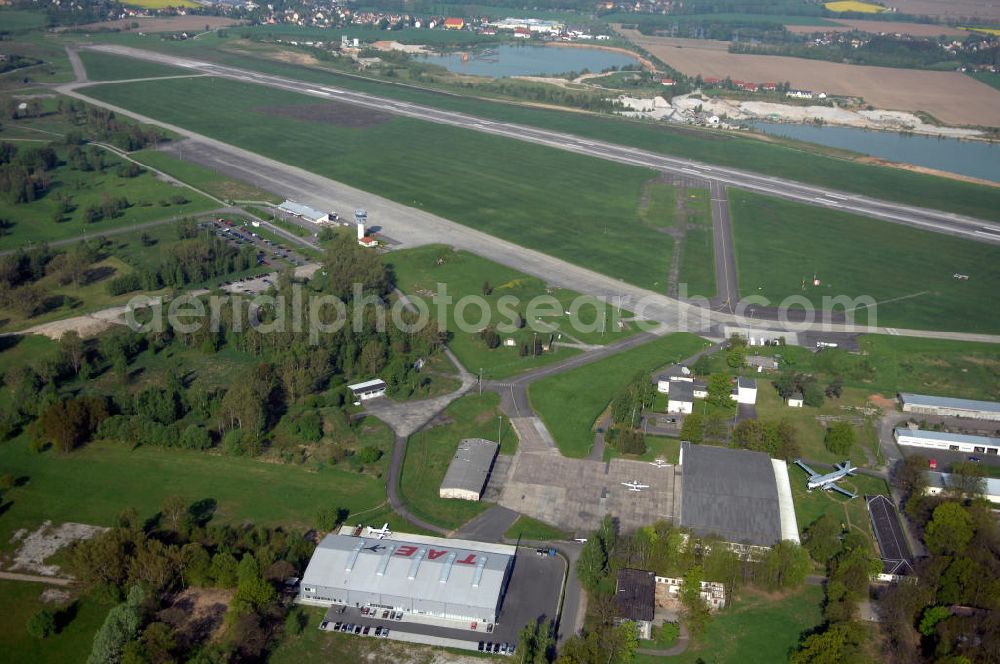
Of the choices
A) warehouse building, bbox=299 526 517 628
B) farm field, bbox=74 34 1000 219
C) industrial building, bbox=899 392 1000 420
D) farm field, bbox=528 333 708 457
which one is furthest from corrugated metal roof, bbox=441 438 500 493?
farm field, bbox=74 34 1000 219

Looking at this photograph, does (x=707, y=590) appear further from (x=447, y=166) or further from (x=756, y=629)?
(x=447, y=166)

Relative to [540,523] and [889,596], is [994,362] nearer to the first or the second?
[889,596]

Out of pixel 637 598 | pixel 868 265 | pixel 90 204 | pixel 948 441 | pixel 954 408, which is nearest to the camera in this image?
pixel 637 598

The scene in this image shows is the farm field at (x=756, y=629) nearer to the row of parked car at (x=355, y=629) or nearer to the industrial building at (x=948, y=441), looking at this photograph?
the row of parked car at (x=355, y=629)

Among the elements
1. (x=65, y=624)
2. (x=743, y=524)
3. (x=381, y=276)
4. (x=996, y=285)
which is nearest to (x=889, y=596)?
(x=743, y=524)

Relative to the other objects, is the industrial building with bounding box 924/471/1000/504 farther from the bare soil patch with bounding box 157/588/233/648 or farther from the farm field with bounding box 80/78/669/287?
the bare soil patch with bounding box 157/588/233/648

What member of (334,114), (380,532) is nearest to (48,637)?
(380,532)

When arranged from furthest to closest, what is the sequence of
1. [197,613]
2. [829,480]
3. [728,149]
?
[728,149]
[829,480]
[197,613]
